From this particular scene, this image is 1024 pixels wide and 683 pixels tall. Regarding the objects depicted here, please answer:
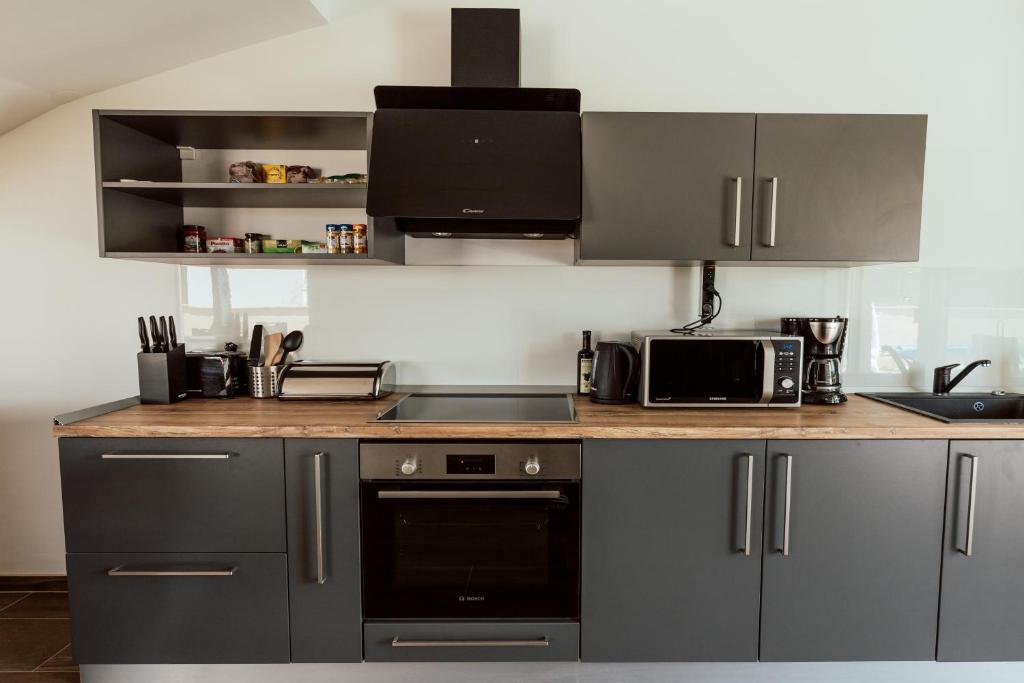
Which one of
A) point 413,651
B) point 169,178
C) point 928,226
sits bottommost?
point 413,651

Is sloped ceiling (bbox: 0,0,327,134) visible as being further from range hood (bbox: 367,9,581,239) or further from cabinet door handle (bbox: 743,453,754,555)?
cabinet door handle (bbox: 743,453,754,555)

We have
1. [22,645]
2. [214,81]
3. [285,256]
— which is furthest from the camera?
[214,81]

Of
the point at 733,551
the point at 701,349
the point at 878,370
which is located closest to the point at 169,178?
the point at 701,349

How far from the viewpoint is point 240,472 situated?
1.62 m

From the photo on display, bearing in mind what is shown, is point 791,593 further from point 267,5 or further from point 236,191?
point 267,5

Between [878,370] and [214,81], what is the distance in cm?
289

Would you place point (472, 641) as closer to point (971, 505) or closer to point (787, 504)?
point (787, 504)

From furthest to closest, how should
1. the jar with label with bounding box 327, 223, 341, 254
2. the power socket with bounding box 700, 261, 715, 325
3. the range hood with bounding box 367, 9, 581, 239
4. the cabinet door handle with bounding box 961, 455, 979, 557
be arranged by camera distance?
the power socket with bounding box 700, 261, 715, 325 → the jar with label with bounding box 327, 223, 341, 254 → the range hood with bounding box 367, 9, 581, 239 → the cabinet door handle with bounding box 961, 455, 979, 557

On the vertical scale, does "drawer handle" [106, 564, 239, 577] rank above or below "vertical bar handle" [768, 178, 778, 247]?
below

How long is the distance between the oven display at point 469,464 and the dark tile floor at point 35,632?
1.52m

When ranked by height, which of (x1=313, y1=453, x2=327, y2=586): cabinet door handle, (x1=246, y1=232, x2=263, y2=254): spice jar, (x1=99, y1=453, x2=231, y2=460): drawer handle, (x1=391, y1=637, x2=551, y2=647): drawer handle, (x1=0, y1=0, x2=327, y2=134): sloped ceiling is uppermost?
(x1=0, y1=0, x2=327, y2=134): sloped ceiling

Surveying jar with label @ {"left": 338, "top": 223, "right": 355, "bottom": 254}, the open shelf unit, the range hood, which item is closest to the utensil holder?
the open shelf unit

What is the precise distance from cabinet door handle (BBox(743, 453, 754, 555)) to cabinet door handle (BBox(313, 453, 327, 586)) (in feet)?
4.14

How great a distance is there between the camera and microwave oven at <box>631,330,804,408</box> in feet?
6.12
